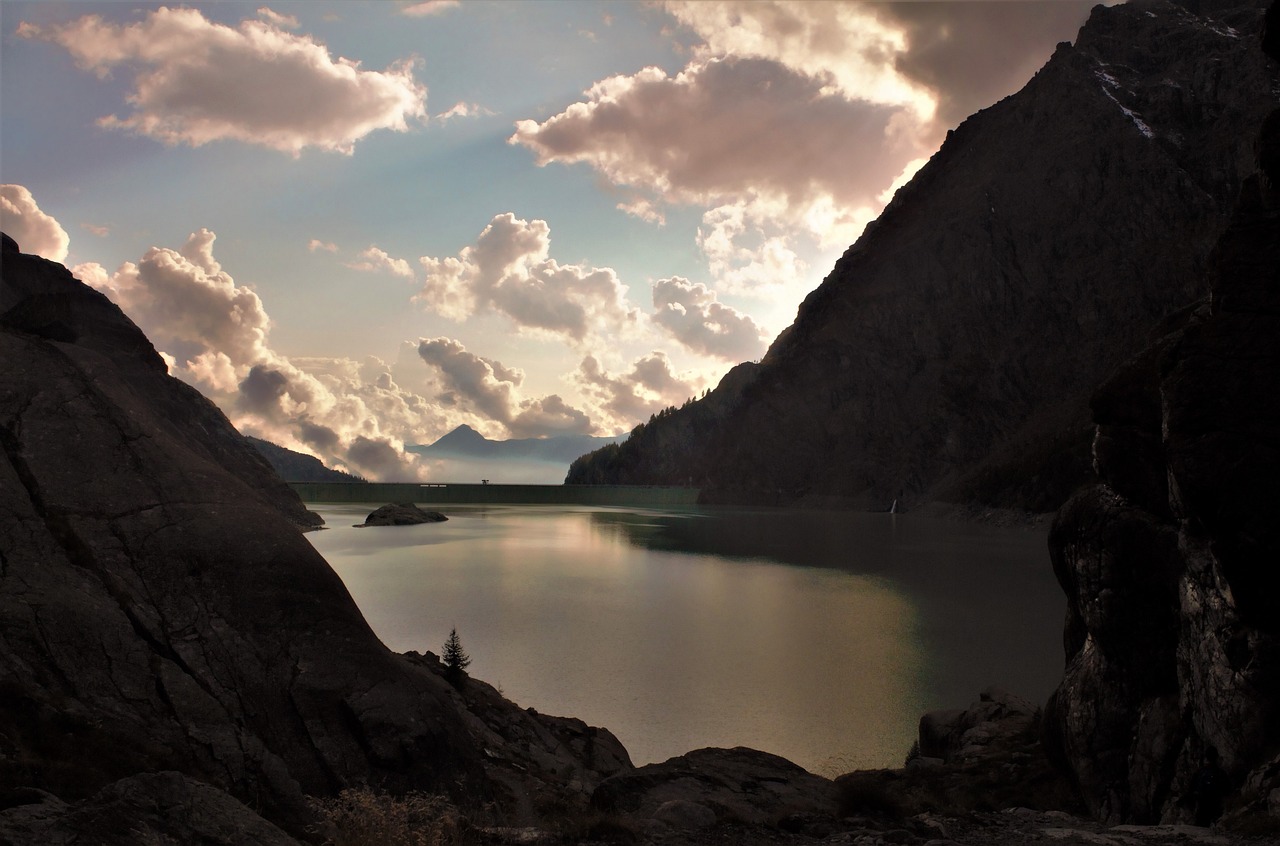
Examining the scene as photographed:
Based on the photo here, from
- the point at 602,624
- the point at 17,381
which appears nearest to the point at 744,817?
the point at 17,381

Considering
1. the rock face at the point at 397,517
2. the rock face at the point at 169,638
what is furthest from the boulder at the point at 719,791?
the rock face at the point at 397,517

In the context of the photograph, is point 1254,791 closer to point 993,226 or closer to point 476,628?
point 476,628

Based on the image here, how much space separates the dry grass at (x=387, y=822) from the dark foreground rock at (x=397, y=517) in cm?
9985

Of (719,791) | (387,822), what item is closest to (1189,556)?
(719,791)

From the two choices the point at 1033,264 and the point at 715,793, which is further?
the point at 1033,264

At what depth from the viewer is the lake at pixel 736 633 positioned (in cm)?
2152

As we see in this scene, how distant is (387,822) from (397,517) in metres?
105

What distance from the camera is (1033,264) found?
166875 millimetres

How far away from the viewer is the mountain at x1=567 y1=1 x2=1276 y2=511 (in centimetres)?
15188

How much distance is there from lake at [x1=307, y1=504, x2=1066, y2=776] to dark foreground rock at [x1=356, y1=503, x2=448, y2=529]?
3756 centimetres

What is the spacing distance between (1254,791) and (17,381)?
65.1ft

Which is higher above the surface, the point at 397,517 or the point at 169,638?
the point at 169,638

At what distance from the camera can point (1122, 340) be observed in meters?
151

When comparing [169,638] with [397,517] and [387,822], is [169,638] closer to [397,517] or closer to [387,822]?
[387,822]
